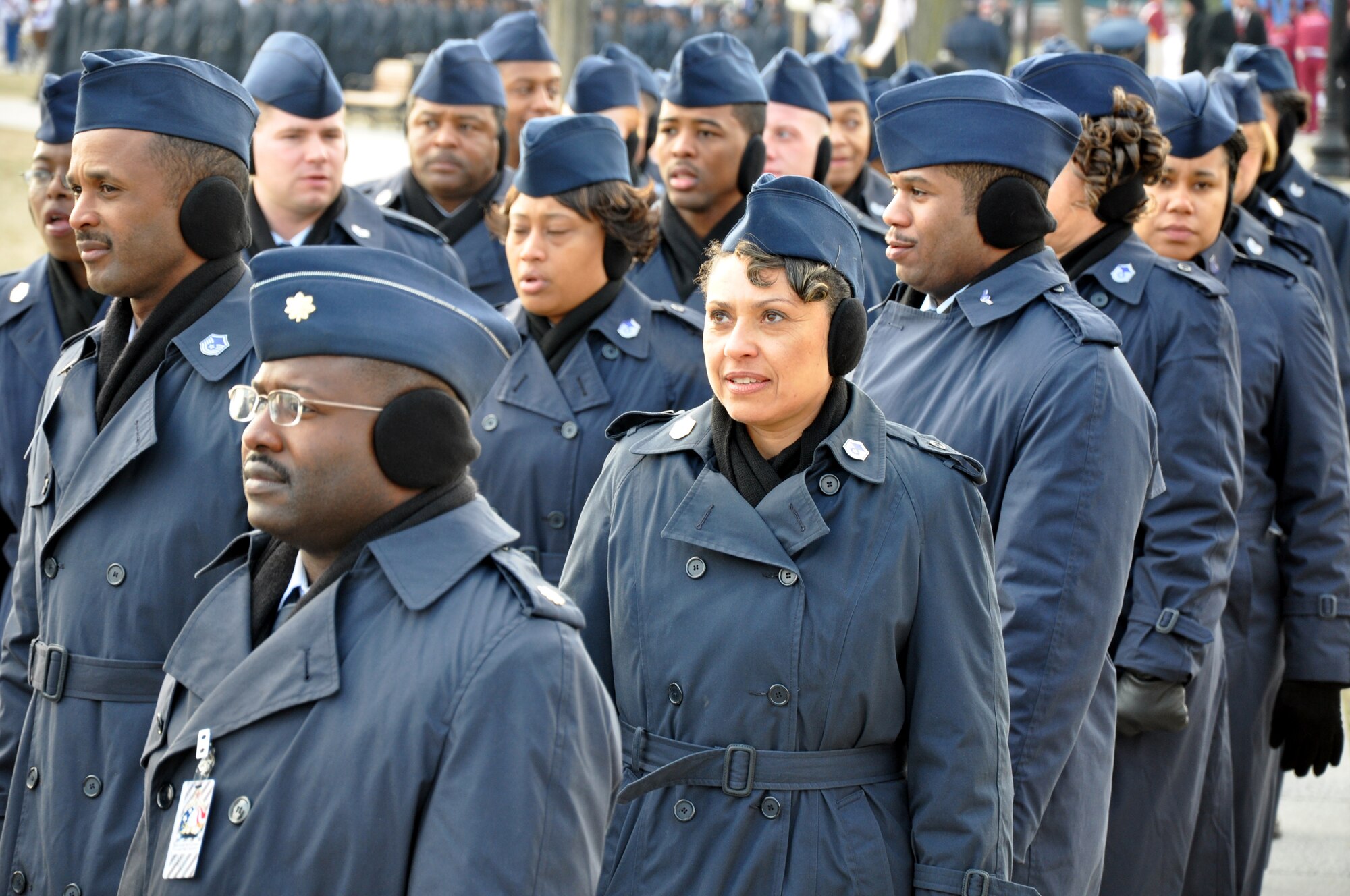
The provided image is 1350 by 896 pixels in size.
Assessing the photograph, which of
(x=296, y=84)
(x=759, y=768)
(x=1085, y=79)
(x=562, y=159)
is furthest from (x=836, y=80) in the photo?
(x=759, y=768)

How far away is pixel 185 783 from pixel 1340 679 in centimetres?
370

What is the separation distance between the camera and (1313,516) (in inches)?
199

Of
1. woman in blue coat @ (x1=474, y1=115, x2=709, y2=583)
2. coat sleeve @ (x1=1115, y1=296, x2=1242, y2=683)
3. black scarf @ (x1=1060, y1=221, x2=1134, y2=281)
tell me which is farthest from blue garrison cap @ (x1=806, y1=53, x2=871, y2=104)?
coat sleeve @ (x1=1115, y1=296, x2=1242, y2=683)

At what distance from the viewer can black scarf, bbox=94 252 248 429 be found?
11.7ft

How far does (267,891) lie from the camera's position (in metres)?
2.40

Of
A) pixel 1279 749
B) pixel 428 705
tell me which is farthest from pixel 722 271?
pixel 1279 749

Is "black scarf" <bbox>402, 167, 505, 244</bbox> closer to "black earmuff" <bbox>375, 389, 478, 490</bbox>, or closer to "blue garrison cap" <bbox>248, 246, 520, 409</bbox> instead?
"blue garrison cap" <bbox>248, 246, 520, 409</bbox>

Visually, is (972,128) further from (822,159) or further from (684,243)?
(822,159)

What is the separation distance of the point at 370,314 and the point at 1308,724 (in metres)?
3.64

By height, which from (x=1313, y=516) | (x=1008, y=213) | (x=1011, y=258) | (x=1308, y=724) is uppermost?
(x=1008, y=213)

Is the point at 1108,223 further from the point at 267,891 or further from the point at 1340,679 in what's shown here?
the point at 267,891

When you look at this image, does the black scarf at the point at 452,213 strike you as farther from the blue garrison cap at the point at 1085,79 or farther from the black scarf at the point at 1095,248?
the black scarf at the point at 1095,248

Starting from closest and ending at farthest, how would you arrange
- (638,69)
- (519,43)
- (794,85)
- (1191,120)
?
1. (1191,120)
2. (794,85)
3. (519,43)
4. (638,69)

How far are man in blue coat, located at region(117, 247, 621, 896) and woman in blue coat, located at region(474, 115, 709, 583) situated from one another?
1.99 metres
